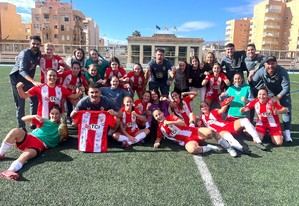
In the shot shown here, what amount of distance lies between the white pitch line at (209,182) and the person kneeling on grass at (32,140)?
2277 millimetres

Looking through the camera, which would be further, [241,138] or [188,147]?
[241,138]

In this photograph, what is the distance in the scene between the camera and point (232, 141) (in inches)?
203

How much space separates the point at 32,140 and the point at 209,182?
8.59ft

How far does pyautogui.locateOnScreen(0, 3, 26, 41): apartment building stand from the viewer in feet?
265

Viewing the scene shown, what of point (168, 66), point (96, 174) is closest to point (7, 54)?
point (168, 66)

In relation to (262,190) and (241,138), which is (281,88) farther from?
(262,190)

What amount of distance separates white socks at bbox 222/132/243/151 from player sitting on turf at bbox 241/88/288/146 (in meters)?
0.73

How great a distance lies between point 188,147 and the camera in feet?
16.2

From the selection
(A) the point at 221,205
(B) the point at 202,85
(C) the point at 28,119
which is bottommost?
(A) the point at 221,205

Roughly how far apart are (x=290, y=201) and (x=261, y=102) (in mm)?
2613

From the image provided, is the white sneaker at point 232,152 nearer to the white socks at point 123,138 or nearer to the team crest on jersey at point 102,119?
the white socks at point 123,138

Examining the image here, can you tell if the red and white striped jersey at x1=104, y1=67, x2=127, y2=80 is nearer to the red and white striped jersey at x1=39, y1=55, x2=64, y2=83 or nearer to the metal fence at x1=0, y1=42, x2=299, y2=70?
the red and white striped jersey at x1=39, y1=55, x2=64, y2=83

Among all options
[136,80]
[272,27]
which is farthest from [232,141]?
[272,27]

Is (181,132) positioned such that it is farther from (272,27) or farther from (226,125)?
(272,27)
